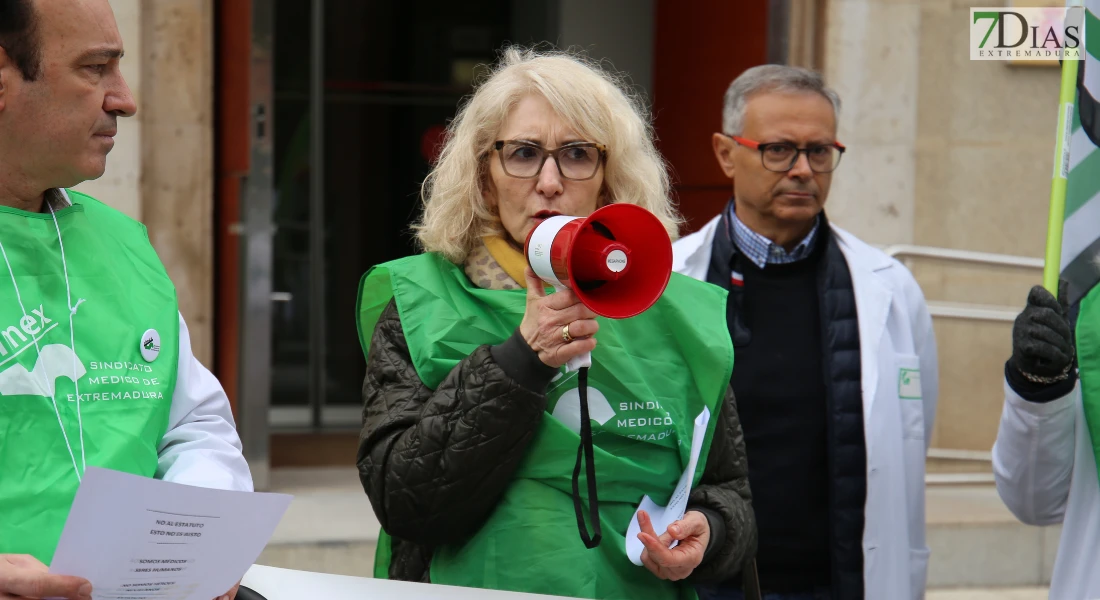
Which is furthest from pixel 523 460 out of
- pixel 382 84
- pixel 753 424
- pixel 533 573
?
pixel 382 84

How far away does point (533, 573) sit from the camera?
2.13 m

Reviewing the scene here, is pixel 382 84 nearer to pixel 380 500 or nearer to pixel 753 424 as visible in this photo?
pixel 753 424

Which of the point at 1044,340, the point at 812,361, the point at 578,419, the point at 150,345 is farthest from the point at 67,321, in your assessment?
the point at 812,361

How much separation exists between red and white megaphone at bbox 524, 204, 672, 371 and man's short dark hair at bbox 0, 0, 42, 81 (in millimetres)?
789

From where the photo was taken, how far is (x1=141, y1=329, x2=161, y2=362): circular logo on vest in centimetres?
192

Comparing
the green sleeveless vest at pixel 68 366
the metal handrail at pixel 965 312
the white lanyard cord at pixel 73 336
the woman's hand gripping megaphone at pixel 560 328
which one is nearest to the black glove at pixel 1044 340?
the woman's hand gripping megaphone at pixel 560 328

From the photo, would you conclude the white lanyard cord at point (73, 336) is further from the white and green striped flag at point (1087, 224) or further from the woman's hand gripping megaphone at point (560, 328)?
the white and green striped flag at point (1087, 224)

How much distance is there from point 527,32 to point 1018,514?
757 centimetres

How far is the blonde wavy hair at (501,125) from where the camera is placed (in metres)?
2.31

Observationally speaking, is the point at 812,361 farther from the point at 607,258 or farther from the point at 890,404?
the point at 607,258

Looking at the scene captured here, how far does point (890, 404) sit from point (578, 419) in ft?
4.08

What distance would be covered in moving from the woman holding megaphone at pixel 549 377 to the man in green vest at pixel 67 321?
371 millimetres

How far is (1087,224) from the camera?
2.56 m

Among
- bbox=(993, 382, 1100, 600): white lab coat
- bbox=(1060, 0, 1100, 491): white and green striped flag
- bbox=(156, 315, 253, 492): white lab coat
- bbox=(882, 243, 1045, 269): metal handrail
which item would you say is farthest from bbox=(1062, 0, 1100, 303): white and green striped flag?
bbox=(882, 243, 1045, 269): metal handrail
